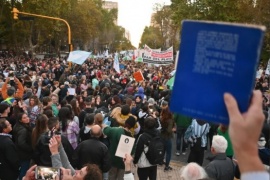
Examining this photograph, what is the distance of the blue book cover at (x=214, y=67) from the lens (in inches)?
63.2

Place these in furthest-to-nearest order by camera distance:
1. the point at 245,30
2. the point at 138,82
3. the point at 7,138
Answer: the point at 138,82 < the point at 7,138 < the point at 245,30

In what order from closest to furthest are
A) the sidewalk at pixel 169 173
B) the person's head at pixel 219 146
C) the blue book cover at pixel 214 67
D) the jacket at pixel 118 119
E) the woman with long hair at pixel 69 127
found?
the blue book cover at pixel 214 67 → the person's head at pixel 219 146 → the woman with long hair at pixel 69 127 → the jacket at pixel 118 119 → the sidewalk at pixel 169 173

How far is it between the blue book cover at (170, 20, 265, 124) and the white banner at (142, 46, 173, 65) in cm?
1784

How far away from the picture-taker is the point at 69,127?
691 centimetres

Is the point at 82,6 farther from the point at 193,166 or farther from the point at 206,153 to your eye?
the point at 193,166

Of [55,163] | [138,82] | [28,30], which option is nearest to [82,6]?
[28,30]

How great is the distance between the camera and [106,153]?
5809mm

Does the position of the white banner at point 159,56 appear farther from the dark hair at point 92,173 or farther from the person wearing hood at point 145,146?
the dark hair at point 92,173

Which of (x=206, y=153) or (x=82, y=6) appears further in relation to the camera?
(x=82, y=6)

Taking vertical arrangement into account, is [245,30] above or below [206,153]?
above

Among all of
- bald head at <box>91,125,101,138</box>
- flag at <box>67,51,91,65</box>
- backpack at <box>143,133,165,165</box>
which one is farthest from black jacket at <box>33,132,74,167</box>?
flag at <box>67,51,91,65</box>

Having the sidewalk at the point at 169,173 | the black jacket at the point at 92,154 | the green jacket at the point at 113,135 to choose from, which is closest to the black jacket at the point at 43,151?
the black jacket at the point at 92,154

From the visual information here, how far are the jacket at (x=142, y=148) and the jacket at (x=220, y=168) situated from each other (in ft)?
5.47

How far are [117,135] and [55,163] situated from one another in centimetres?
239
